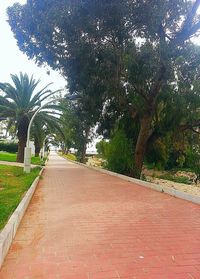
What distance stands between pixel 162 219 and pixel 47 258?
11.8 feet

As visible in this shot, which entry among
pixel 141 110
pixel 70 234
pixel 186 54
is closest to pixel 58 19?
pixel 186 54

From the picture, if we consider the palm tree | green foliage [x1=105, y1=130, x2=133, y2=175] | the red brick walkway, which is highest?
the palm tree

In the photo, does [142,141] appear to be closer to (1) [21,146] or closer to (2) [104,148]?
(2) [104,148]

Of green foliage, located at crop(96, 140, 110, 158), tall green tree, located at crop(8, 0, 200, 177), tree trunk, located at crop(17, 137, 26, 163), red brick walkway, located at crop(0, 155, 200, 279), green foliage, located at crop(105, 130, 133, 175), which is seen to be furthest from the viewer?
tree trunk, located at crop(17, 137, 26, 163)

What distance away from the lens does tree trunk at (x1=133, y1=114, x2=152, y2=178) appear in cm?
2262

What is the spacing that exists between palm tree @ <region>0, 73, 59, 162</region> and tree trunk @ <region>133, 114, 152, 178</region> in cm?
987

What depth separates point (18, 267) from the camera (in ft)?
16.0

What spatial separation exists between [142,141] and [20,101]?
40.1ft

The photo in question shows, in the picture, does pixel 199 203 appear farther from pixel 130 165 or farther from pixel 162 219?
pixel 130 165

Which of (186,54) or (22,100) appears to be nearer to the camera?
(186,54)

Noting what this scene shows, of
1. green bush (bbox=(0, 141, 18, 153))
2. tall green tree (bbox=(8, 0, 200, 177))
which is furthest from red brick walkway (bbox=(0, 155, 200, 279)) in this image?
green bush (bbox=(0, 141, 18, 153))

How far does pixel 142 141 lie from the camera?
2327cm

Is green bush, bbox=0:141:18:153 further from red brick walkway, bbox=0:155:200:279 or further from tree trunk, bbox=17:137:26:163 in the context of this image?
red brick walkway, bbox=0:155:200:279

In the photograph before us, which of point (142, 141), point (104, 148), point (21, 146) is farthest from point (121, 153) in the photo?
point (21, 146)
